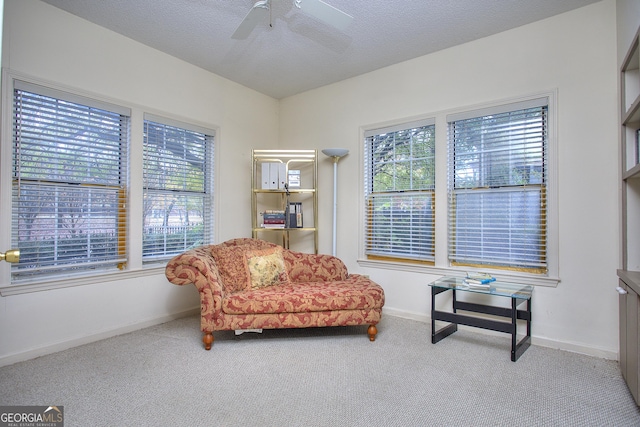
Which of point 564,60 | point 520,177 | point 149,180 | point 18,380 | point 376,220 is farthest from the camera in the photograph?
point 376,220

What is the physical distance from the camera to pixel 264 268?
3246 millimetres

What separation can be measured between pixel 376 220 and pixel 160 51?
2838 mm

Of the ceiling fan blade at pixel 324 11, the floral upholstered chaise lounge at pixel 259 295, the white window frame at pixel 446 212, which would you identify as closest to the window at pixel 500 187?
the white window frame at pixel 446 212

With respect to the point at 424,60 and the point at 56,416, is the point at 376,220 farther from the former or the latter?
the point at 56,416

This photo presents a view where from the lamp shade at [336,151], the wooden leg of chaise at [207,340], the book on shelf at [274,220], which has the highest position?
the lamp shade at [336,151]

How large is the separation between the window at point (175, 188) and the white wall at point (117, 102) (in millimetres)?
119

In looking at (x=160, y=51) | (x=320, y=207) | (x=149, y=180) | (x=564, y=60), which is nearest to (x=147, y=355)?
(x=149, y=180)

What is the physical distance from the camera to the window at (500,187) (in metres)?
2.93

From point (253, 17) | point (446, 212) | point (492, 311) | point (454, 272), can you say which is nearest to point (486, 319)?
point (492, 311)

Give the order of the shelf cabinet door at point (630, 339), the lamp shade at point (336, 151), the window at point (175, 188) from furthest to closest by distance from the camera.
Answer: the lamp shade at point (336, 151) → the window at point (175, 188) → the shelf cabinet door at point (630, 339)

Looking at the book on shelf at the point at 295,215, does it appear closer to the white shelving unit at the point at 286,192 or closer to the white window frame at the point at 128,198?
the white shelving unit at the point at 286,192

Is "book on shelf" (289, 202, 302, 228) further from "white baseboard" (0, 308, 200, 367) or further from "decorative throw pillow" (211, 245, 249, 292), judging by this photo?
"white baseboard" (0, 308, 200, 367)

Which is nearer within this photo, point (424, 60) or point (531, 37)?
point (531, 37)

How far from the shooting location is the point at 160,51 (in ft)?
11.2
